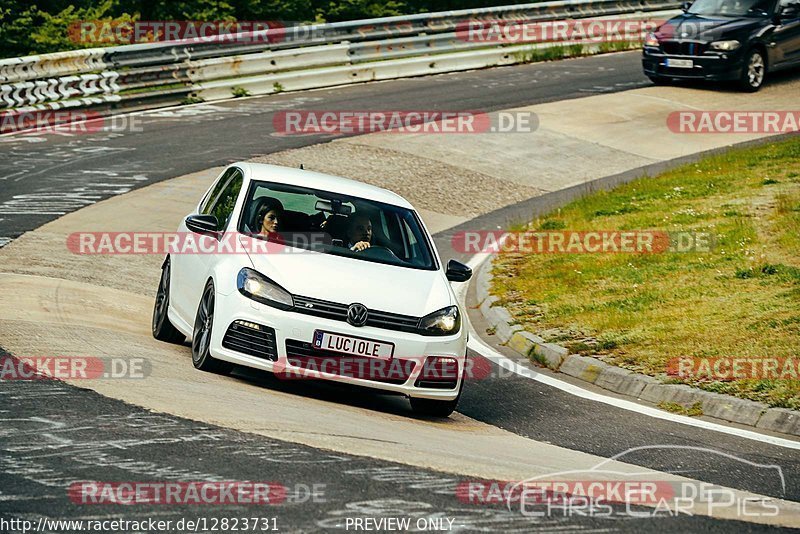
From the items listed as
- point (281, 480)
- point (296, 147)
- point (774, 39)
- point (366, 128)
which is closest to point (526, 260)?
point (296, 147)

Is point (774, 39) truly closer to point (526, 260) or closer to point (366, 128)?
point (366, 128)

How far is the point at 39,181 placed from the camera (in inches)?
688

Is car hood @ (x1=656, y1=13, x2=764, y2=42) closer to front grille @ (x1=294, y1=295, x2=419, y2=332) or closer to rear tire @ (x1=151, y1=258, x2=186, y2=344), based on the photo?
rear tire @ (x1=151, y1=258, x2=186, y2=344)

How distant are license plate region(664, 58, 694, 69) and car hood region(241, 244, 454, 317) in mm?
17217

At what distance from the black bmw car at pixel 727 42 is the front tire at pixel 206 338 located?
1794 centimetres

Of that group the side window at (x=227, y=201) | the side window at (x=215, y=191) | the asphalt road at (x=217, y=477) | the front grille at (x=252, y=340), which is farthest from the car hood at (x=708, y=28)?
the asphalt road at (x=217, y=477)

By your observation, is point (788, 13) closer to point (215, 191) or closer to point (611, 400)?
point (611, 400)

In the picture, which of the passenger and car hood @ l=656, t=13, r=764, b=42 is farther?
car hood @ l=656, t=13, r=764, b=42

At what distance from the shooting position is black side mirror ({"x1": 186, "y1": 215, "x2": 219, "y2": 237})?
9.86m

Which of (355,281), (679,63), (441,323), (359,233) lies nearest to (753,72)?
(679,63)

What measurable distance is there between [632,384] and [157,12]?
87.7ft

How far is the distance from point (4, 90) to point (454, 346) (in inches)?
541

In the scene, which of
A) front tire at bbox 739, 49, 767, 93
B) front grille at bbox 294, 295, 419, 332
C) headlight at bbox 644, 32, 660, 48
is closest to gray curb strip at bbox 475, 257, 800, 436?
front grille at bbox 294, 295, 419, 332

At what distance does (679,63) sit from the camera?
25.5 metres
